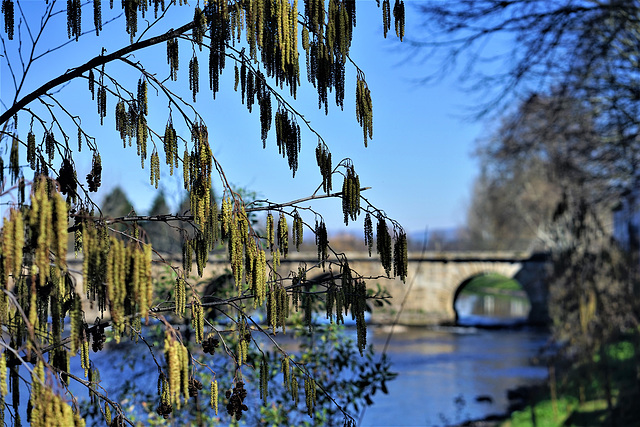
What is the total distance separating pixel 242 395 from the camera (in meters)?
2.75

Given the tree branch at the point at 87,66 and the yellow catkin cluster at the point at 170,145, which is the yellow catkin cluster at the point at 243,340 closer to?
the yellow catkin cluster at the point at 170,145

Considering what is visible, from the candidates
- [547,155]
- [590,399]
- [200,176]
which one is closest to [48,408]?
[200,176]

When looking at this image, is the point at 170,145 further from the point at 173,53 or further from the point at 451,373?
the point at 451,373

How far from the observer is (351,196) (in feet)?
8.95

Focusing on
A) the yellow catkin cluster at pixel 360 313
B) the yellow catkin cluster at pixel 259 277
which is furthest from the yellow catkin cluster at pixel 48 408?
the yellow catkin cluster at pixel 360 313

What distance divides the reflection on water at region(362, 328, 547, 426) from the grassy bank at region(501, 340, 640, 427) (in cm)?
151

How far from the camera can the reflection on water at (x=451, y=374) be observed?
14.3 m

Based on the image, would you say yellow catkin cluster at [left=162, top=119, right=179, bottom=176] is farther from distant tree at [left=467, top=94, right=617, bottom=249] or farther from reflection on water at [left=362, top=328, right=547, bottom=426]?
reflection on water at [left=362, top=328, right=547, bottom=426]

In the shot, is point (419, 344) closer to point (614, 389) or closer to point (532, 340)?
point (532, 340)

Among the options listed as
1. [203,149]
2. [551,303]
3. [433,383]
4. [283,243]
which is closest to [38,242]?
[203,149]

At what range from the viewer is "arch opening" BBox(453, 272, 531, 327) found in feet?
118

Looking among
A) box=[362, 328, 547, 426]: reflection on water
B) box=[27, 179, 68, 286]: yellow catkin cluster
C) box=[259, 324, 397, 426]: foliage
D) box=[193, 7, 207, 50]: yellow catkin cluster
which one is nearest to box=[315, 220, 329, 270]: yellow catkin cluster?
box=[193, 7, 207, 50]: yellow catkin cluster

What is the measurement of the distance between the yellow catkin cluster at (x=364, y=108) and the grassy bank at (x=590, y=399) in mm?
7638

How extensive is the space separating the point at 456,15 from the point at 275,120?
5.84 m
